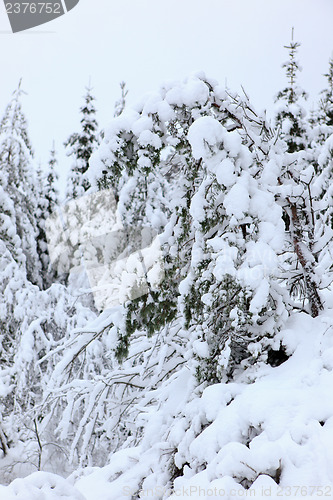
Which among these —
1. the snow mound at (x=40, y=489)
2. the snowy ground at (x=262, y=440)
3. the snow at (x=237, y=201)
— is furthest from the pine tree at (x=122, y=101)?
the snow mound at (x=40, y=489)

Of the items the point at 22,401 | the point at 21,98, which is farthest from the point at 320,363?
the point at 21,98

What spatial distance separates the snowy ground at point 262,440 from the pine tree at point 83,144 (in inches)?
549

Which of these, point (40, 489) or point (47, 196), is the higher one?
point (40, 489)

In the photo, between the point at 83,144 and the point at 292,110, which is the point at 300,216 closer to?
the point at 292,110

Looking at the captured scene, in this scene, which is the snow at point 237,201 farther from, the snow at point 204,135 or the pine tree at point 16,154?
the pine tree at point 16,154

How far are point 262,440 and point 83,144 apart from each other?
15.5m

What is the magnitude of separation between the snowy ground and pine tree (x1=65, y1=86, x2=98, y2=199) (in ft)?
45.7

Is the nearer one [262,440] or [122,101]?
[262,440]

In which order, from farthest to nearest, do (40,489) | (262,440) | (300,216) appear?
1. (300,216)
2. (40,489)
3. (262,440)

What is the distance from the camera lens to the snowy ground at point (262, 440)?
2.49 m

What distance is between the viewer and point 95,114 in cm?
1723

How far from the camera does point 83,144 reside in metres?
16.9

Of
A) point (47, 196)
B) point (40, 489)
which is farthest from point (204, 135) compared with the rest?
point (47, 196)

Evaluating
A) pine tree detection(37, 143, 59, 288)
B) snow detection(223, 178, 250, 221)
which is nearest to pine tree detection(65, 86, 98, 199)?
pine tree detection(37, 143, 59, 288)
